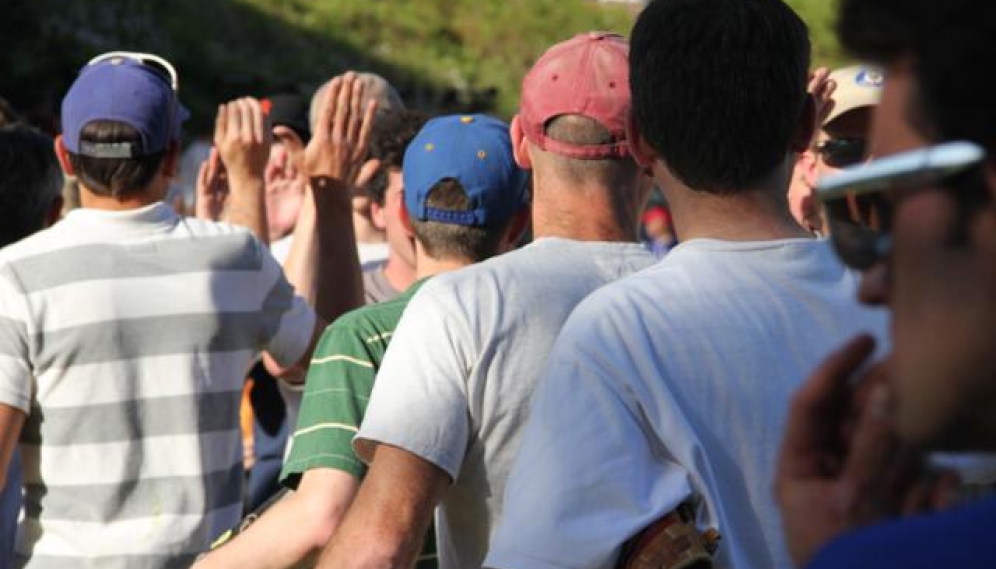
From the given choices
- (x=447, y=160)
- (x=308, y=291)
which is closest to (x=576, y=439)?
(x=447, y=160)

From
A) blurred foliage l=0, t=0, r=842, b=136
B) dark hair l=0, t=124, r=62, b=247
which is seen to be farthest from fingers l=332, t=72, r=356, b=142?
blurred foliage l=0, t=0, r=842, b=136

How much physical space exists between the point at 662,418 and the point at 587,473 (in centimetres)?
12

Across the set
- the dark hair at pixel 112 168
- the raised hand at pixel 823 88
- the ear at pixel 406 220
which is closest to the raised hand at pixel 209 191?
the dark hair at pixel 112 168

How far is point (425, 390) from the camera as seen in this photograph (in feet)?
9.78

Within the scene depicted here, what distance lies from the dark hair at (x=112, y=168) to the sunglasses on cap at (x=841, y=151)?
1628 millimetres

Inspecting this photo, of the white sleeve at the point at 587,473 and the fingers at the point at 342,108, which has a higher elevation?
the white sleeve at the point at 587,473

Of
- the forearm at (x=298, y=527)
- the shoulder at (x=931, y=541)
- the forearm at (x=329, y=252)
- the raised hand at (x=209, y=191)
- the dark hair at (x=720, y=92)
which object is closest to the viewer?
the shoulder at (x=931, y=541)

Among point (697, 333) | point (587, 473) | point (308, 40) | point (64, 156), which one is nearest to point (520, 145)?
point (697, 333)

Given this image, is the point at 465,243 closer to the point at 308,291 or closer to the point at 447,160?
the point at 447,160

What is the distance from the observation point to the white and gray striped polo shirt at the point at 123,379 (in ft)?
13.8

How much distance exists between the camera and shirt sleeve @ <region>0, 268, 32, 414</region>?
13.6ft

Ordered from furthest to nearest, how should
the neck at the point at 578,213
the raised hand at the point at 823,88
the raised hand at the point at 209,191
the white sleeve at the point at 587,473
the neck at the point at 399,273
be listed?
A: the raised hand at the point at 209,191 < the neck at the point at 399,273 < the raised hand at the point at 823,88 < the neck at the point at 578,213 < the white sleeve at the point at 587,473

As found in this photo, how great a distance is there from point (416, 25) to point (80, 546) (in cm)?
2525

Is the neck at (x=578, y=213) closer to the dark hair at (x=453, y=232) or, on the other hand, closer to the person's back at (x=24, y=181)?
the dark hair at (x=453, y=232)
